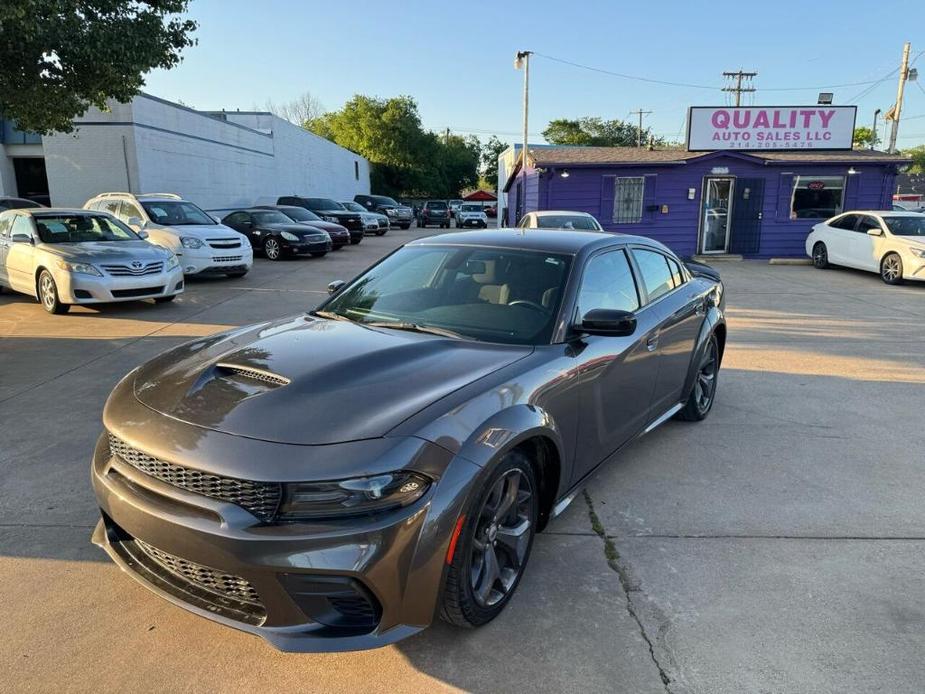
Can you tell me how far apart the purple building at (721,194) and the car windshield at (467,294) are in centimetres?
1592

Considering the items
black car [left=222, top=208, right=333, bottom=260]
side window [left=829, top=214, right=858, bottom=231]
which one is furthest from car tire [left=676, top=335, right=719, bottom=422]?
black car [left=222, top=208, right=333, bottom=260]

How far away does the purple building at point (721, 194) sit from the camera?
749 inches

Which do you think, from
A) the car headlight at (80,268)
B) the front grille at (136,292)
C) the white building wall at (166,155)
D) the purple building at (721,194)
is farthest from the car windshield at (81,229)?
the purple building at (721,194)

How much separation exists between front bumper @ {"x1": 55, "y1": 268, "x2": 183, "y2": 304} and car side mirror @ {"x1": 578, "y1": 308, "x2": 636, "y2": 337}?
319 inches

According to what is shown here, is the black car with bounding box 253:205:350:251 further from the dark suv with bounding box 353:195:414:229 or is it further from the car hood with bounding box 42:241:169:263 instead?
the dark suv with bounding box 353:195:414:229

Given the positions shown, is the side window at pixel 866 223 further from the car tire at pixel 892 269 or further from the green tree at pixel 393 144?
the green tree at pixel 393 144

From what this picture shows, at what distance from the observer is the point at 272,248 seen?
17.2 meters

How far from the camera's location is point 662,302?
4.34 meters

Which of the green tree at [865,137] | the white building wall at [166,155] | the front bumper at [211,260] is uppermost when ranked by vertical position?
the green tree at [865,137]

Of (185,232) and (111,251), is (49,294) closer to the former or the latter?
(111,251)

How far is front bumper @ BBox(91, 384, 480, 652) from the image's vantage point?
6.91 feet

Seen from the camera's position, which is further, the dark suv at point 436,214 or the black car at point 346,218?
the dark suv at point 436,214

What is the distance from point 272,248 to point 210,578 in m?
15.8

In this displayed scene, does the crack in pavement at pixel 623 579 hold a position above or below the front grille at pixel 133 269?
below
